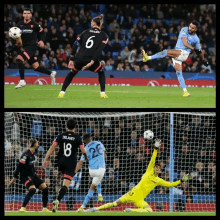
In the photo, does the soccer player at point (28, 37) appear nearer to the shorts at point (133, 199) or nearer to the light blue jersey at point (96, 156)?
the light blue jersey at point (96, 156)

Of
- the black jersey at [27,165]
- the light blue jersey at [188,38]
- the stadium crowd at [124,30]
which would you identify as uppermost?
the stadium crowd at [124,30]

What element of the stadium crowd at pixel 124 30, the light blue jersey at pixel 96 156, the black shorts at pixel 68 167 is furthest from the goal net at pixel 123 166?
the stadium crowd at pixel 124 30

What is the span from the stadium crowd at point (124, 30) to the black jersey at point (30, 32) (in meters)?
8.60

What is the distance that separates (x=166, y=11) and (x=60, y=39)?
8788 mm

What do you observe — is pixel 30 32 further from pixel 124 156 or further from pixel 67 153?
pixel 67 153

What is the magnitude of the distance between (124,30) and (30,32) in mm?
15669

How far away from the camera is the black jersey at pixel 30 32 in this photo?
42.2ft

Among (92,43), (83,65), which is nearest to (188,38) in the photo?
(92,43)

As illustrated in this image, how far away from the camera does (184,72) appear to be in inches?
909

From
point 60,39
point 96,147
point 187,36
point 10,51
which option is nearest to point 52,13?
point 60,39

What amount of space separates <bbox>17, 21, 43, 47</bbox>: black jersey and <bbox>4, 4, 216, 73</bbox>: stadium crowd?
860cm

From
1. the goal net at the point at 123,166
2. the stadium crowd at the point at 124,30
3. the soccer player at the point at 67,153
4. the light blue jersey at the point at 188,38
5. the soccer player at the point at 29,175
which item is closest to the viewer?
the soccer player at the point at 67,153

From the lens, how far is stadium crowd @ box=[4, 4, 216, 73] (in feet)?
76.1

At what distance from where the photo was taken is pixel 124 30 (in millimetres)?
27984
